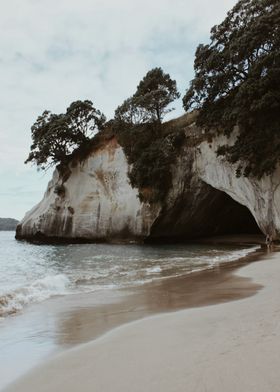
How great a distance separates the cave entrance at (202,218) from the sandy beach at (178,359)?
77.8 feet

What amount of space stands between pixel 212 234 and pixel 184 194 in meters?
9.13

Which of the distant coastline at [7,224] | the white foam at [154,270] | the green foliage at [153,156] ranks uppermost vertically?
the distant coastline at [7,224]

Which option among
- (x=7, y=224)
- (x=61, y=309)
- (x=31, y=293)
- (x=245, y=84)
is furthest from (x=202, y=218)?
(x=7, y=224)

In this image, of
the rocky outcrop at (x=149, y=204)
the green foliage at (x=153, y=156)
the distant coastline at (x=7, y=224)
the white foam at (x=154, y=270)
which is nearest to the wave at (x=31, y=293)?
the white foam at (x=154, y=270)

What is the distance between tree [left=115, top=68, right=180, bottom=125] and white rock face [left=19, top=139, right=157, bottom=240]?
147 inches

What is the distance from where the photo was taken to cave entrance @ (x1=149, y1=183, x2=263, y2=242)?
96.0 feet

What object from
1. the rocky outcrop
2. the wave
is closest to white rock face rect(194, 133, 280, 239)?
the rocky outcrop

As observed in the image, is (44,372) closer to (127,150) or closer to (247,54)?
(247,54)

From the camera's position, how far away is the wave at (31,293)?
704cm

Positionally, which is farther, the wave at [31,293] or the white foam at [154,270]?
the white foam at [154,270]

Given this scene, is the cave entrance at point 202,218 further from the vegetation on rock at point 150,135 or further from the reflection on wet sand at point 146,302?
the reflection on wet sand at point 146,302

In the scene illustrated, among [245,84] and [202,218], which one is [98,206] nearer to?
[202,218]

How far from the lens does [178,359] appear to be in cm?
328

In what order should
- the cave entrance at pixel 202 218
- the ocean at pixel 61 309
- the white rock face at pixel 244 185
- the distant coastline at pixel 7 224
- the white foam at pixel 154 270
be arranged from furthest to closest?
1. the distant coastline at pixel 7 224
2. the cave entrance at pixel 202 218
3. the white rock face at pixel 244 185
4. the white foam at pixel 154 270
5. the ocean at pixel 61 309
